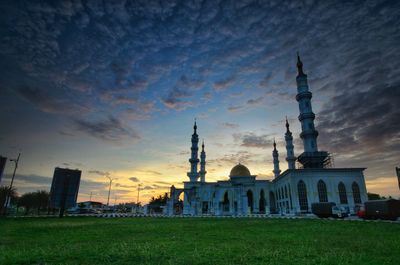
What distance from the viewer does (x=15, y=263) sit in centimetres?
672

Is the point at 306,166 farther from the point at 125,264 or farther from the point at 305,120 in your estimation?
the point at 125,264

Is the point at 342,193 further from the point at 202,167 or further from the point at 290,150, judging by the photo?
the point at 202,167

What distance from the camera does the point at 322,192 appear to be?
49438mm

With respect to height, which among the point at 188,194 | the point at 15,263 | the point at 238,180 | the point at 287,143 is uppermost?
the point at 287,143

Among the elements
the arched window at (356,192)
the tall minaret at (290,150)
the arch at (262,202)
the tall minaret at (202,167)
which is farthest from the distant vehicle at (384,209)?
the tall minaret at (202,167)

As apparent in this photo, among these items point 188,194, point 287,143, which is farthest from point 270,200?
point 188,194

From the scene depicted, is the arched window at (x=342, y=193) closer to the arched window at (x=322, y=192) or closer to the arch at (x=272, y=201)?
the arched window at (x=322, y=192)

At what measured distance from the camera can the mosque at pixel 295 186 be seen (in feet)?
161

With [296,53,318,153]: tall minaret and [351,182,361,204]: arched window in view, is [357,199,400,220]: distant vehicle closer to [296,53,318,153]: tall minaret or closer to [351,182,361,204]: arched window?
[351,182,361,204]: arched window

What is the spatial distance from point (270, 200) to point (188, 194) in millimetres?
24325

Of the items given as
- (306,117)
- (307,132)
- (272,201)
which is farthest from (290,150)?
(272,201)

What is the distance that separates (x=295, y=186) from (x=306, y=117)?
52.6 ft

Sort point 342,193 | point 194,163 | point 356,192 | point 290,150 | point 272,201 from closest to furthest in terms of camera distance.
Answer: point 356,192 → point 342,193 → point 290,150 → point 194,163 → point 272,201

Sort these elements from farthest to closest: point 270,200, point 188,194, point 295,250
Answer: point 270,200, point 188,194, point 295,250
